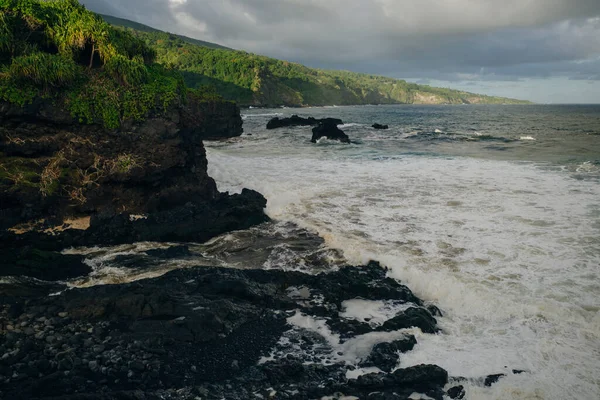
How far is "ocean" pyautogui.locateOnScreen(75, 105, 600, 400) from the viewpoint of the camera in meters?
6.55

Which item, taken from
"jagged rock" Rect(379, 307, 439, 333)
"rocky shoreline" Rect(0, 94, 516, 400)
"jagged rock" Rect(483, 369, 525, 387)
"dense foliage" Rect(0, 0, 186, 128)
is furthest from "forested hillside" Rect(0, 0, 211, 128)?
"jagged rock" Rect(483, 369, 525, 387)

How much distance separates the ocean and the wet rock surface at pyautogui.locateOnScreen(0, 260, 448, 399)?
19.4 inches

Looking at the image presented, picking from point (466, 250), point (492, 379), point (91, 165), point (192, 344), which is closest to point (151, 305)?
point (192, 344)

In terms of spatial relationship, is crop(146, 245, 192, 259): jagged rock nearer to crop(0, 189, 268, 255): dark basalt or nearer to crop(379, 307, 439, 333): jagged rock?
crop(0, 189, 268, 255): dark basalt

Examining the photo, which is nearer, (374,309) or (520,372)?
(520,372)

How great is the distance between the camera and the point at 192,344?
6637mm

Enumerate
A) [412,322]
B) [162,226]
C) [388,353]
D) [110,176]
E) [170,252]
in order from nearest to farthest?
[388,353] → [412,322] → [170,252] → [162,226] → [110,176]

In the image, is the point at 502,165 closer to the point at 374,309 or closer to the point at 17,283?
the point at 374,309

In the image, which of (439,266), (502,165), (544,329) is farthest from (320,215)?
(502,165)

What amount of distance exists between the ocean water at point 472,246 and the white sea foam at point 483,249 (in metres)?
0.03

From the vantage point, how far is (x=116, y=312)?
7.24 metres

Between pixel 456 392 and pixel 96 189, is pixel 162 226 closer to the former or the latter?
pixel 96 189

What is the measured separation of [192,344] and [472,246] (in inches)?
336

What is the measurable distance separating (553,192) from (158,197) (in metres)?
17.4
